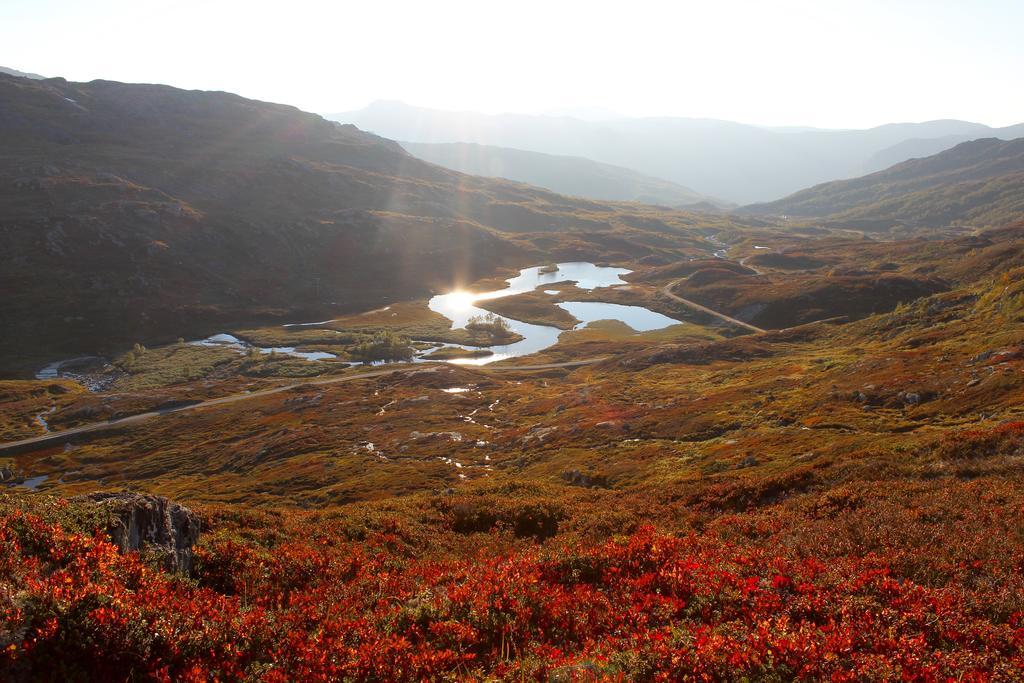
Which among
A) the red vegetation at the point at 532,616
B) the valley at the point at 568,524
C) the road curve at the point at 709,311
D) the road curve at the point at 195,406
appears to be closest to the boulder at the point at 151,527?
the valley at the point at 568,524

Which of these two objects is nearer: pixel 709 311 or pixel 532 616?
pixel 532 616

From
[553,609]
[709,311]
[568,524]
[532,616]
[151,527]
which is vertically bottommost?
[709,311]

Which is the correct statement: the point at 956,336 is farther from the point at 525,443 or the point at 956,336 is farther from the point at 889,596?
the point at 889,596

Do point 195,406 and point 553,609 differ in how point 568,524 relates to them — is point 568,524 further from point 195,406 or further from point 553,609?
point 195,406

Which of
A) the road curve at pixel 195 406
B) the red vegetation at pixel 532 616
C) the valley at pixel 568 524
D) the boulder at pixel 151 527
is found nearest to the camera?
the red vegetation at pixel 532 616

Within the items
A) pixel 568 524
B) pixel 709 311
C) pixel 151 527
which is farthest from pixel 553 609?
pixel 709 311

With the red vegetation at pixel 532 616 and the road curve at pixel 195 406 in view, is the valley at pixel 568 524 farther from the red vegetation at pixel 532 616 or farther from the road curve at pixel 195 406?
the road curve at pixel 195 406
